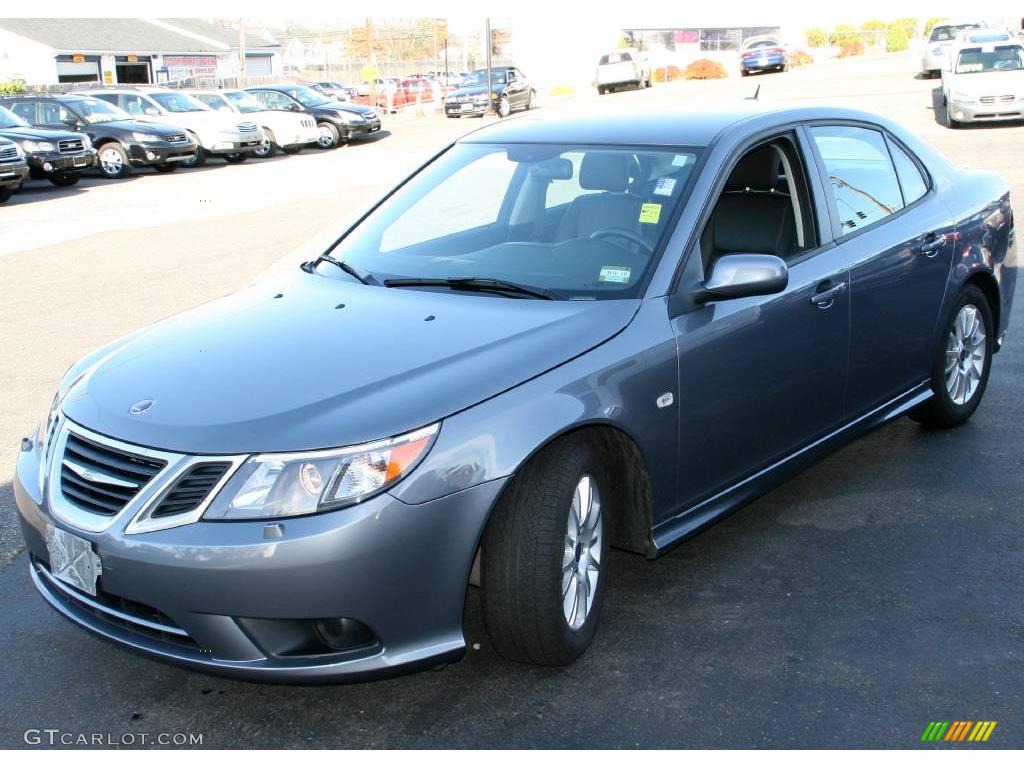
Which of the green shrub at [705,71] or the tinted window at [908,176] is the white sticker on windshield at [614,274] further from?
the green shrub at [705,71]

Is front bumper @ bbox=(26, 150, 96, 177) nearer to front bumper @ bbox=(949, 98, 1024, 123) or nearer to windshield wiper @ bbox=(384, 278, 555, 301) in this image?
front bumper @ bbox=(949, 98, 1024, 123)

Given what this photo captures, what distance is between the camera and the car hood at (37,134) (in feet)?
70.2

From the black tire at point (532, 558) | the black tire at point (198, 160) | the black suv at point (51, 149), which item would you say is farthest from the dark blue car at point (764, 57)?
the black tire at point (532, 558)

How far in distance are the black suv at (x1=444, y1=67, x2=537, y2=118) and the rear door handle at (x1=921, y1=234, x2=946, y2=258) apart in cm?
3276

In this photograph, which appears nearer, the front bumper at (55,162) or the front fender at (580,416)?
the front fender at (580,416)

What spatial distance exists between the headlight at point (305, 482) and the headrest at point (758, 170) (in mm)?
2100

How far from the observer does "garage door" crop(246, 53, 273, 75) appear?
77688 millimetres

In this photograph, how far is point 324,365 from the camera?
3.68 m

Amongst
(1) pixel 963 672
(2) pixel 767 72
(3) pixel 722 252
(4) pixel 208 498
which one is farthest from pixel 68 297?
(2) pixel 767 72

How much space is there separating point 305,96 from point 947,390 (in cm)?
2675

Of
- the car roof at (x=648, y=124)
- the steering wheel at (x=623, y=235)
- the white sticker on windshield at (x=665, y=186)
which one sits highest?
the car roof at (x=648, y=124)

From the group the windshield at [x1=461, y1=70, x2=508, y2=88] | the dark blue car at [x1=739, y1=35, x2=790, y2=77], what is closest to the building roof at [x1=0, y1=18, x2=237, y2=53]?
the windshield at [x1=461, y1=70, x2=508, y2=88]

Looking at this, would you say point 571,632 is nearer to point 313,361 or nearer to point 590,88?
point 313,361

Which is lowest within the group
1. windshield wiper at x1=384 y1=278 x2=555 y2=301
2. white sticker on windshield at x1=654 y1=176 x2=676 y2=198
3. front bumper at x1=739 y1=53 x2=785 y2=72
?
windshield wiper at x1=384 y1=278 x2=555 y2=301
